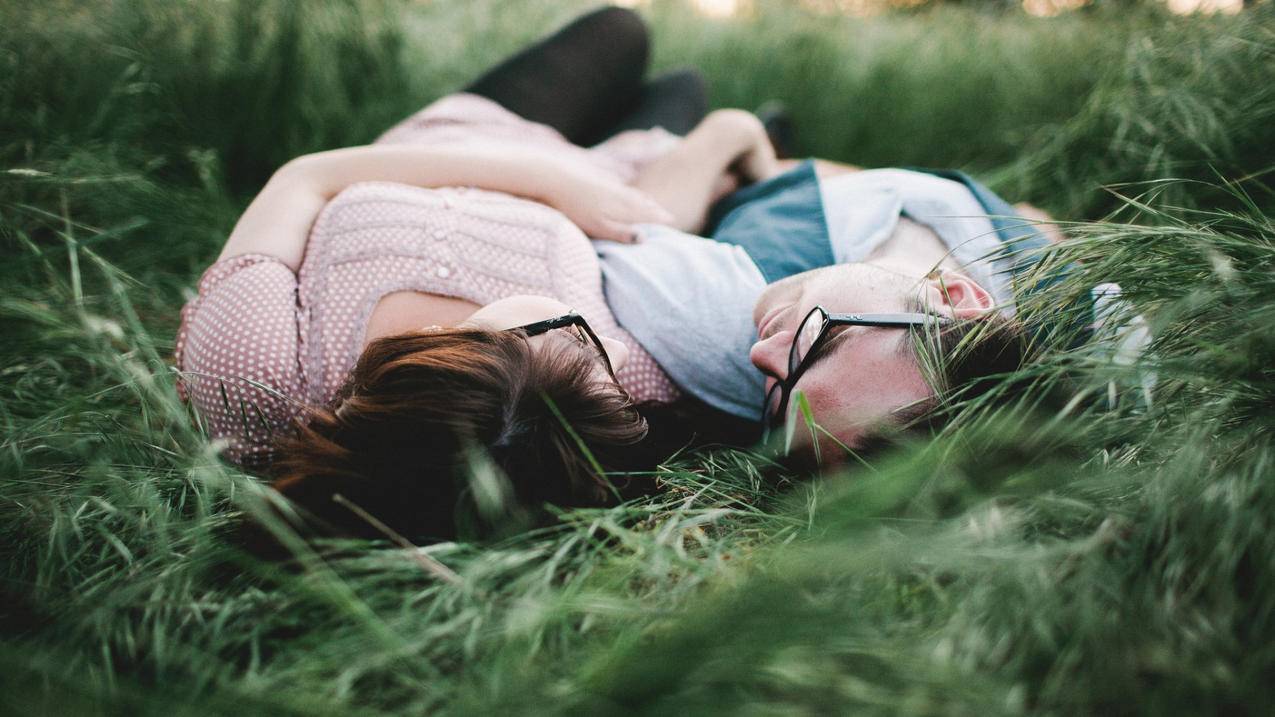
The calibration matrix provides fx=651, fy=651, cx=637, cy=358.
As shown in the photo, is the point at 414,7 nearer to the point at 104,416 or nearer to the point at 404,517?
the point at 104,416

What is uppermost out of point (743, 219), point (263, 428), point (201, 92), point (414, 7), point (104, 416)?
point (414, 7)

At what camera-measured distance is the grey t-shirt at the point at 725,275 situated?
5.60 feet

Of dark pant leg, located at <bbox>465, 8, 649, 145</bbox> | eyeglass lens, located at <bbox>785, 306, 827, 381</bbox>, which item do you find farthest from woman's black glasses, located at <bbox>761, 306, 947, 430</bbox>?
dark pant leg, located at <bbox>465, 8, 649, 145</bbox>

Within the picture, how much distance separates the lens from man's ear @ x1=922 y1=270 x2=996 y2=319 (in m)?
1.42

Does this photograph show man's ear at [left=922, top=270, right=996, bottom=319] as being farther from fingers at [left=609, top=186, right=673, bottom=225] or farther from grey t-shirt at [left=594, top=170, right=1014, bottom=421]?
fingers at [left=609, top=186, right=673, bottom=225]

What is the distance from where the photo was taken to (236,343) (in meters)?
1.41

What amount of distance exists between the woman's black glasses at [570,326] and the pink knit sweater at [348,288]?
279 mm

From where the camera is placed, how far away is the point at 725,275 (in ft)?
6.02

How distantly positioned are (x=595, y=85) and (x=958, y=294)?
1885 millimetres

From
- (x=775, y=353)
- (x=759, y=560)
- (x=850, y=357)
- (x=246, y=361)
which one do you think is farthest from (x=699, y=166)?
(x=759, y=560)

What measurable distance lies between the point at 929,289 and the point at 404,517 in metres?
1.19

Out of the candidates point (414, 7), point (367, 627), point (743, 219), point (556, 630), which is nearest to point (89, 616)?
point (367, 627)

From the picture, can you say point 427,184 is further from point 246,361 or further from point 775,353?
point 775,353

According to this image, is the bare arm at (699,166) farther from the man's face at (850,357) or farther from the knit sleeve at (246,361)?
the knit sleeve at (246,361)
